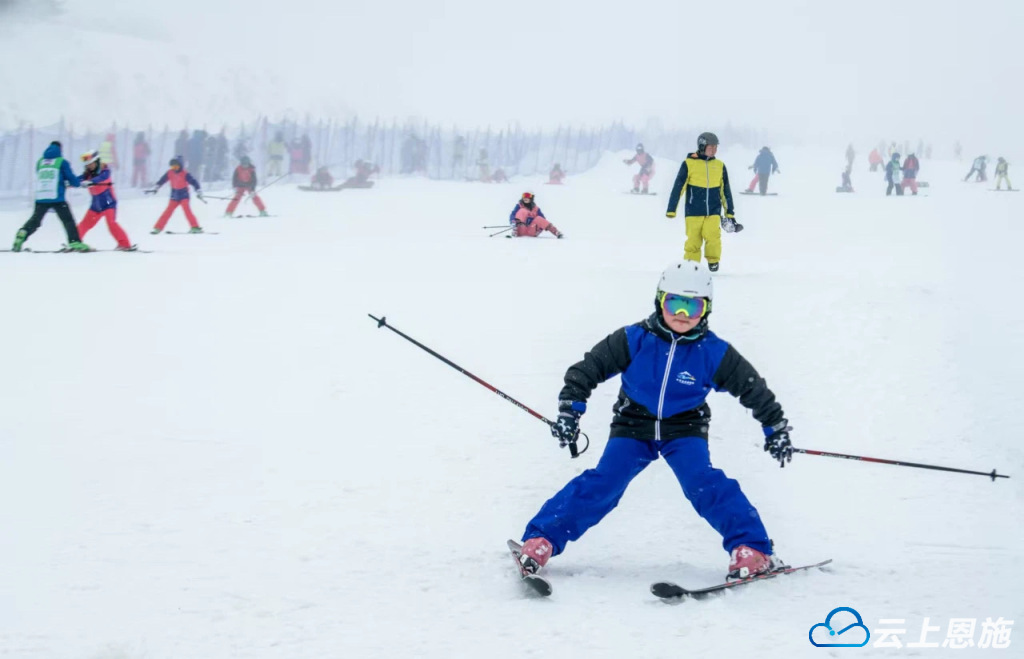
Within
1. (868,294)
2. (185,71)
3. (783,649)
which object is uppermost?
(185,71)

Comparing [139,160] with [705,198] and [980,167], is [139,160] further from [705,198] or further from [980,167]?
[980,167]

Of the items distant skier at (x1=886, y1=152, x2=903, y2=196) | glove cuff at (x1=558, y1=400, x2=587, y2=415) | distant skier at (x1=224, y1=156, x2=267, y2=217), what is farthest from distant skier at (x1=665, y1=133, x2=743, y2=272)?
distant skier at (x1=886, y1=152, x2=903, y2=196)

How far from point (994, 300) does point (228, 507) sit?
25.3 feet

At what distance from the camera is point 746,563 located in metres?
3.82

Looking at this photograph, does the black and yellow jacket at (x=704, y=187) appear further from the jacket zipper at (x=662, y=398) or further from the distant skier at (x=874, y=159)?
the distant skier at (x=874, y=159)

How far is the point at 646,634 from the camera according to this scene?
11.1 feet

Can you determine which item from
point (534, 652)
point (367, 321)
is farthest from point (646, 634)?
point (367, 321)

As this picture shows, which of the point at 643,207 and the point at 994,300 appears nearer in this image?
the point at 994,300

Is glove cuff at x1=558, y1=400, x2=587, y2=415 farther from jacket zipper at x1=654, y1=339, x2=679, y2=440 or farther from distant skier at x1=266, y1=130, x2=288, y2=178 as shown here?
distant skier at x1=266, y1=130, x2=288, y2=178

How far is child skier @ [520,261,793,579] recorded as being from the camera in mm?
3957

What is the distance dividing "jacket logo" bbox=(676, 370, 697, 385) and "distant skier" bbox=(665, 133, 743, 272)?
5836mm

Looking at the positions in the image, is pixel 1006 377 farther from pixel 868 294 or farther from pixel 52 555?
pixel 52 555

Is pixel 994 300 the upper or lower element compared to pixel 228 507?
upper

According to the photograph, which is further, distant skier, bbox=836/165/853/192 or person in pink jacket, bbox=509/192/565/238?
distant skier, bbox=836/165/853/192
